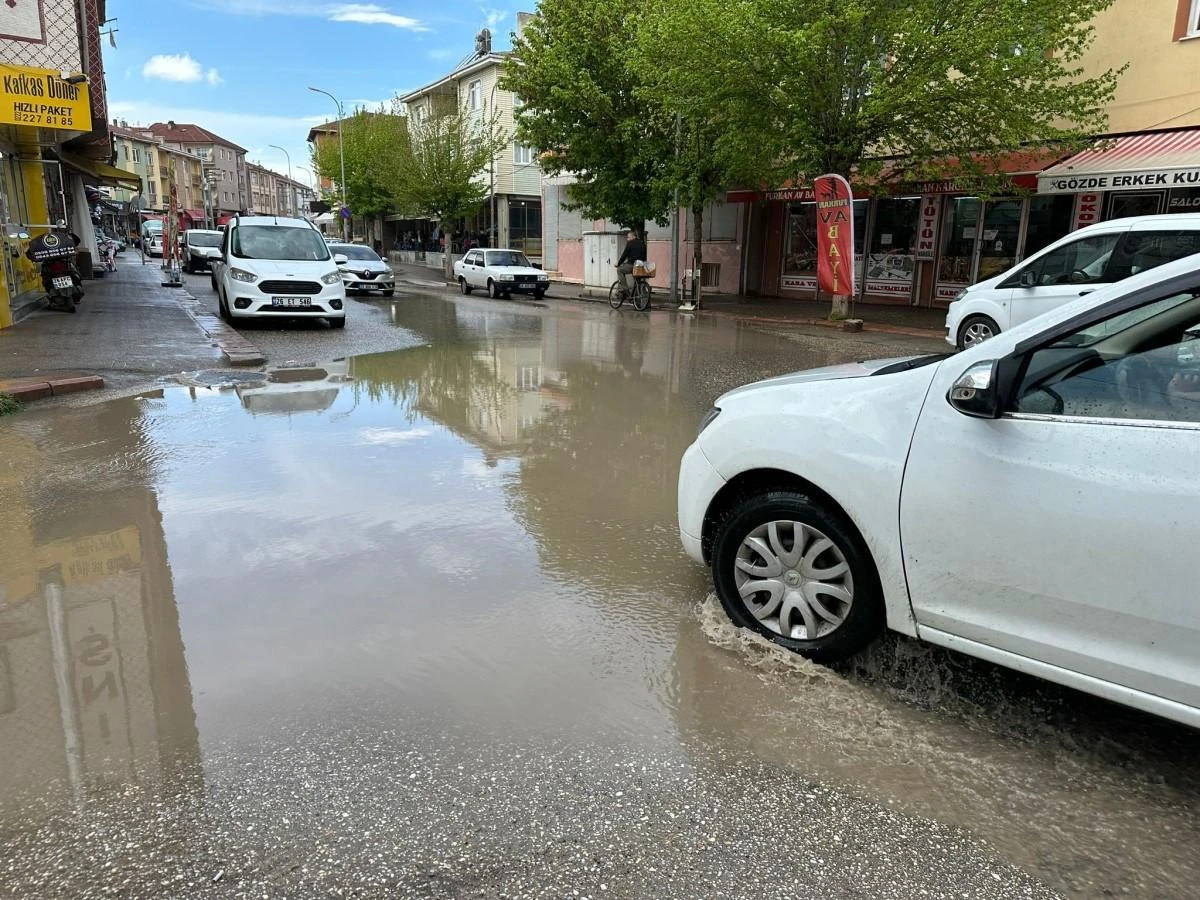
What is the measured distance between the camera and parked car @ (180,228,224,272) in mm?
32219

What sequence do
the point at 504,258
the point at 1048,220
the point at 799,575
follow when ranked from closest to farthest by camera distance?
the point at 799,575
the point at 1048,220
the point at 504,258

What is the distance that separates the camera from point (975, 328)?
457 inches

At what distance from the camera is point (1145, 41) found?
16188 millimetres

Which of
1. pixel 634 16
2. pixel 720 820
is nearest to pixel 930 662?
pixel 720 820

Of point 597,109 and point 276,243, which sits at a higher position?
point 597,109

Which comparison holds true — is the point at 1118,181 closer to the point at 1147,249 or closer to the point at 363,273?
the point at 1147,249

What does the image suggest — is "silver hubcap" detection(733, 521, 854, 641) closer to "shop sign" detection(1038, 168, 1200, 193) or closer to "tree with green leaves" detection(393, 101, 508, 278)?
"shop sign" detection(1038, 168, 1200, 193)

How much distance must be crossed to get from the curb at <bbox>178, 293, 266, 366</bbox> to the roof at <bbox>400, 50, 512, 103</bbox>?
1095 inches

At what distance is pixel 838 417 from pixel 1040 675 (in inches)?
43.3

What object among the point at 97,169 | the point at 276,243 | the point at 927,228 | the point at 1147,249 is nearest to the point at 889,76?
the point at 927,228

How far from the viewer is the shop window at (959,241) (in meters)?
21.0

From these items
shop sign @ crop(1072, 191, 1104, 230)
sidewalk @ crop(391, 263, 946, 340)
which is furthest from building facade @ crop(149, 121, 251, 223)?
shop sign @ crop(1072, 191, 1104, 230)

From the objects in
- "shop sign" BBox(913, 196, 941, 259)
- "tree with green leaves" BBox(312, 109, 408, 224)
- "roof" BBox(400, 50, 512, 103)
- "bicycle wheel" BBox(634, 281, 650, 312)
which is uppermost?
"roof" BBox(400, 50, 512, 103)

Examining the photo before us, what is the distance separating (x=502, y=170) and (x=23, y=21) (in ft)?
117
